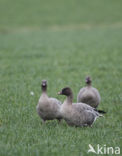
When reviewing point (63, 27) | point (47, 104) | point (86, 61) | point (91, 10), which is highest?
point (91, 10)

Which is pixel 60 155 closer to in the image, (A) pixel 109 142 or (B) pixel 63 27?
(A) pixel 109 142

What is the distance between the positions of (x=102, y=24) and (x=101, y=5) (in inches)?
403

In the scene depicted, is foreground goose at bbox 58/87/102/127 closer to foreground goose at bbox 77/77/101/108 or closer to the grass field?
the grass field

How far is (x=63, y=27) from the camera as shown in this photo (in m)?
48.7

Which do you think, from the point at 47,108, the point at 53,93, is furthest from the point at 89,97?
the point at 53,93

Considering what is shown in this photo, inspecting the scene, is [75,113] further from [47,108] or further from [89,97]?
[89,97]

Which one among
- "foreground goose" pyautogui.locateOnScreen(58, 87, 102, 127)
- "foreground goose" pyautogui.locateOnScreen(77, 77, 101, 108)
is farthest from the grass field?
"foreground goose" pyautogui.locateOnScreen(77, 77, 101, 108)

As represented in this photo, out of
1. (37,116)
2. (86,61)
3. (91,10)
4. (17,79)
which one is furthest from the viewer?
(91,10)

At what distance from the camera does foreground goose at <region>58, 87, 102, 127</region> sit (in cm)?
782

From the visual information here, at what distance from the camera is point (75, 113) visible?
783 cm

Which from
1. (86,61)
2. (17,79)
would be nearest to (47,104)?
(17,79)

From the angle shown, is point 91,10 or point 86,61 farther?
point 91,10

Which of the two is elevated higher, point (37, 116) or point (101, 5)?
point (101, 5)

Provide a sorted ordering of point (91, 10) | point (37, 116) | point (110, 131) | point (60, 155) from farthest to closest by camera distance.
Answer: point (91, 10), point (37, 116), point (110, 131), point (60, 155)
